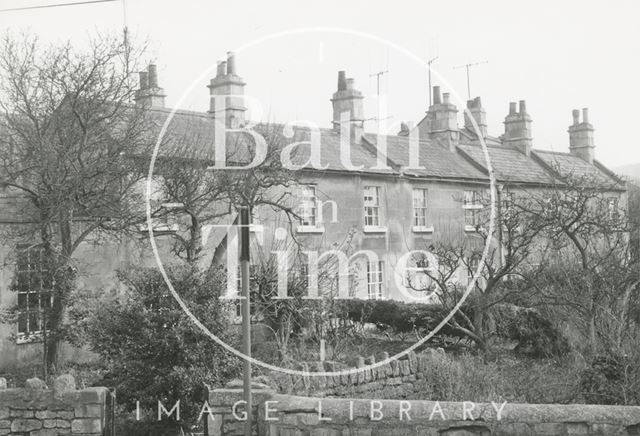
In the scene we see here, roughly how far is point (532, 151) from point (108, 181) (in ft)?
81.1

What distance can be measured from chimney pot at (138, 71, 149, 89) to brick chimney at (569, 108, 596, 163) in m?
27.4

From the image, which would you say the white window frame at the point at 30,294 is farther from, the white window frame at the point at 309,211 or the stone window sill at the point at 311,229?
the white window frame at the point at 309,211

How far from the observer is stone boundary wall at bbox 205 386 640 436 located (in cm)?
769

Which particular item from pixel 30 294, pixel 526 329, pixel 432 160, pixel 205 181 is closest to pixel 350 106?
pixel 432 160

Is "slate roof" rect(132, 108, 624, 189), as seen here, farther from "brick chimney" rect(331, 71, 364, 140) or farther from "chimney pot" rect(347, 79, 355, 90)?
"chimney pot" rect(347, 79, 355, 90)

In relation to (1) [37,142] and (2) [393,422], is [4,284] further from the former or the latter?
(2) [393,422]

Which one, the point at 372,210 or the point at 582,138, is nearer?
the point at 372,210

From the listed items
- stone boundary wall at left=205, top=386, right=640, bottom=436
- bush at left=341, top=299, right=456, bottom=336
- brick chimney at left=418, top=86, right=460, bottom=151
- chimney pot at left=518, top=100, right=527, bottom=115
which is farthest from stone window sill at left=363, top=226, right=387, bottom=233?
stone boundary wall at left=205, top=386, right=640, bottom=436

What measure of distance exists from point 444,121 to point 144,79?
17163 mm

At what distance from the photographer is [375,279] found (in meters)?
25.5

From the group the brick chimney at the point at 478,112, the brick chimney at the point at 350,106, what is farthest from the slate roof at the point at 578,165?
the brick chimney at the point at 350,106

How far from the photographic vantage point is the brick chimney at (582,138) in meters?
39.7

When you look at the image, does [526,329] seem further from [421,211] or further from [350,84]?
[350,84]

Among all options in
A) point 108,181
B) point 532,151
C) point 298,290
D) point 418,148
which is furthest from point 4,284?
point 532,151
